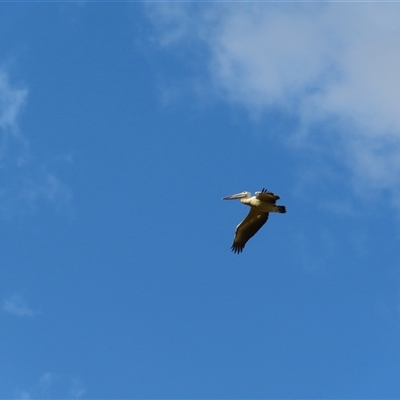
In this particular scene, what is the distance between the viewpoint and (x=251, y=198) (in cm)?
3919

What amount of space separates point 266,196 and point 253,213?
7.97ft

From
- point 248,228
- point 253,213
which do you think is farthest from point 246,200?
point 248,228

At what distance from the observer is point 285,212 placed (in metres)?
37.6

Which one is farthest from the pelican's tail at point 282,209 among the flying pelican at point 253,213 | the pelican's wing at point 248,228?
the pelican's wing at point 248,228

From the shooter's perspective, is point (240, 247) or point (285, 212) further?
point (240, 247)

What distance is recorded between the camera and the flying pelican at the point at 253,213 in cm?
3766

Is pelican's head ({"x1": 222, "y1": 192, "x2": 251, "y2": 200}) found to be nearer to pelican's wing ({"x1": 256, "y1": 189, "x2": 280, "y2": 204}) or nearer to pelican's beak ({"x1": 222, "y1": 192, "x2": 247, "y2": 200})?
pelican's beak ({"x1": 222, "y1": 192, "x2": 247, "y2": 200})

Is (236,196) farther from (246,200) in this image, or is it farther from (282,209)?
(282,209)

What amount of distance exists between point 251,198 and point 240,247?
9.22 ft

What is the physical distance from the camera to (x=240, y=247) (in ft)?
134

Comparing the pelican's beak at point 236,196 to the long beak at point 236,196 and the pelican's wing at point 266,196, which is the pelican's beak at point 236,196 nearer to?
the long beak at point 236,196

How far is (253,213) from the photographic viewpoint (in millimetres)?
39688

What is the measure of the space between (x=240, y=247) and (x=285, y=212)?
4.07m

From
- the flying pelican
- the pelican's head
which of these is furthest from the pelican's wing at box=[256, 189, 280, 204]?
the pelican's head
